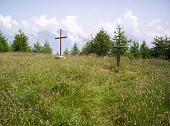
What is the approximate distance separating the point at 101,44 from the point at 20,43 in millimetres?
17921

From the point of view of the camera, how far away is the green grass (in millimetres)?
9516

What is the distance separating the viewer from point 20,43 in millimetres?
51312

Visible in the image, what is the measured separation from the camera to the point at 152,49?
40094mm

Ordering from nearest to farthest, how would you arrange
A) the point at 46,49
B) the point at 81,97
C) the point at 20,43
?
the point at 81,97 → the point at 20,43 → the point at 46,49

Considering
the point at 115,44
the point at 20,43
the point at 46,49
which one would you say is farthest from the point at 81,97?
the point at 46,49

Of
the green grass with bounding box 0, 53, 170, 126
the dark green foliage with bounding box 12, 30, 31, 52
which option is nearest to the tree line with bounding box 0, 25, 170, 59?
the dark green foliage with bounding box 12, 30, 31, 52

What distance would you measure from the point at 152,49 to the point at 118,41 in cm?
570

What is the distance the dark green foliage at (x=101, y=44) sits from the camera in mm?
40681

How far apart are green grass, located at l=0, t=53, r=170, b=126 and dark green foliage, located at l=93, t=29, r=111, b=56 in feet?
81.6

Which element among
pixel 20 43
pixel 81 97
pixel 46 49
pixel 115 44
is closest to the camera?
pixel 81 97

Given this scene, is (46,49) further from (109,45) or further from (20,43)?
(109,45)

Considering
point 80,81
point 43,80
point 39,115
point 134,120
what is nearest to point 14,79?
point 43,80

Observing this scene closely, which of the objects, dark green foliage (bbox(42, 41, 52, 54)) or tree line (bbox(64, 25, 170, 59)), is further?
dark green foliage (bbox(42, 41, 52, 54))

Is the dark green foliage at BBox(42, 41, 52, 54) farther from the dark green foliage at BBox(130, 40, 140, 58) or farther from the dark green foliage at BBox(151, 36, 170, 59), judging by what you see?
the dark green foliage at BBox(151, 36, 170, 59)
